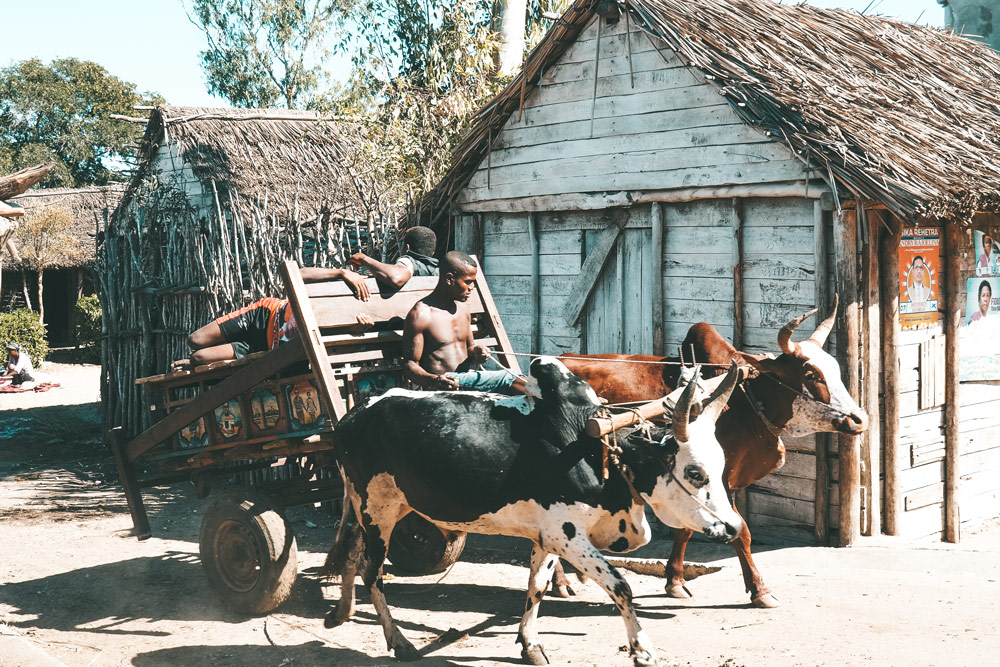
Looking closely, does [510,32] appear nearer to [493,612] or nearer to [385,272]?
[385,272]

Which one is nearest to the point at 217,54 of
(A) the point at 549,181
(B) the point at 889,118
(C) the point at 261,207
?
(C) the point at 261,207

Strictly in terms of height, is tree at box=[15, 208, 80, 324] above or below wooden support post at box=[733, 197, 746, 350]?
above

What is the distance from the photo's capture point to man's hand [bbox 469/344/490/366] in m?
6.61

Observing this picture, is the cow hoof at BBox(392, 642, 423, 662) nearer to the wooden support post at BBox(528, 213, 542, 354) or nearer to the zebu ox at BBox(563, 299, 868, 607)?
the zebu ox at BBox(563, 299, 868, 607)

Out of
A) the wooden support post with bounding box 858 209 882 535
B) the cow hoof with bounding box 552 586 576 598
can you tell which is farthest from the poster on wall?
the cow hoof with bounding box 552 586 576 598

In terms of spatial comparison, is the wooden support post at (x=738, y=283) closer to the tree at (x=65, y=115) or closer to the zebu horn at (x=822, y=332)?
the zebu horn at (x=822, y=332)

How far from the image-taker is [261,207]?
11.9m

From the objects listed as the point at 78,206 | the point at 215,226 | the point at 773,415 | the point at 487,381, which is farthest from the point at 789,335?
the point at 78,206

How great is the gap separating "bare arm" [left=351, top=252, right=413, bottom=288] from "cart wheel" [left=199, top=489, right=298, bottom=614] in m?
1.69

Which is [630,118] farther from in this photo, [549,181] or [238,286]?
[238,286]

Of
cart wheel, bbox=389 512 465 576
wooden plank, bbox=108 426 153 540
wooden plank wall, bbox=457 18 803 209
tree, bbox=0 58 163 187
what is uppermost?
tree, bbox=0 58 163 187

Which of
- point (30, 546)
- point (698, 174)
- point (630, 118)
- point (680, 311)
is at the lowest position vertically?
point (30, 546)

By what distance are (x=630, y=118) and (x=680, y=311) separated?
1.82 m

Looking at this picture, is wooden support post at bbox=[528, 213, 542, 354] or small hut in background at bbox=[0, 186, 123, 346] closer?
wooden support post at bbox=[528, 213, 542, 354]
